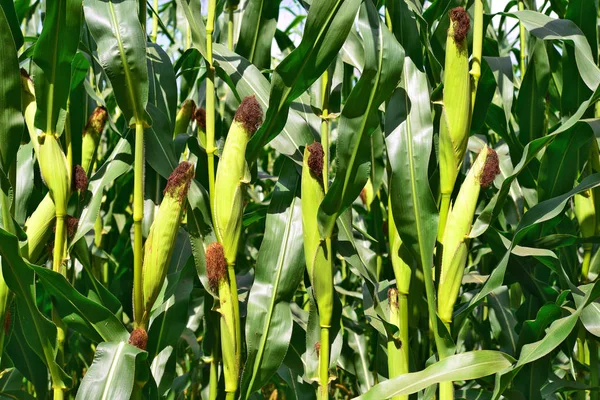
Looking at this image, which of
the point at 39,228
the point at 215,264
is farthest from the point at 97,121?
the point at 215,264

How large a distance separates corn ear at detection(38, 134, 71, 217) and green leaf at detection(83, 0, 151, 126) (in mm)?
208

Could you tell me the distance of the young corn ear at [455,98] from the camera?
4.70 ft

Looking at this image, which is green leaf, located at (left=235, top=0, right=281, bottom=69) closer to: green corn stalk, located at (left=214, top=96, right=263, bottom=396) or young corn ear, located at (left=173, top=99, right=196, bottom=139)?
young corn ear, located at (left=173, top=99, right=196, bottom=139)

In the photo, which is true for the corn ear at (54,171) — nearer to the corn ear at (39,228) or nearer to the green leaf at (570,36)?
the corn ear at (39,228)

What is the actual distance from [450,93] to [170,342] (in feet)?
3.01

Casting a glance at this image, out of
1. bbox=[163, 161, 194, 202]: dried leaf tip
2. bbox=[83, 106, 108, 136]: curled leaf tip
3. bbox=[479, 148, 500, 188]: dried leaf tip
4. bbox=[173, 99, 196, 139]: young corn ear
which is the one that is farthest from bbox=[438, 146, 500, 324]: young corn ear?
bbox=[83, 106, 108, 136]: curled leaf tip

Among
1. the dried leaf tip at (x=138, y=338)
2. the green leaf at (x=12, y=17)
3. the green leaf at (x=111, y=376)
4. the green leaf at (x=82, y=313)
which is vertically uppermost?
the green leaf at (x=12, y=17)

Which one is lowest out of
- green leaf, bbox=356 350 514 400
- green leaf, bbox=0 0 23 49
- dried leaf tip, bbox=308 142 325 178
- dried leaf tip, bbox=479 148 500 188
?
green leaf, bbox=356 350 514 400

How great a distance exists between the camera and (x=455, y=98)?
1.45 m

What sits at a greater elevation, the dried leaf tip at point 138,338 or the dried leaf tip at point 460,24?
the dried leaf tip at point 460,24

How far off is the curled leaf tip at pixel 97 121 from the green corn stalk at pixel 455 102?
917mm

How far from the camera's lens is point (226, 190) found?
1.46 m

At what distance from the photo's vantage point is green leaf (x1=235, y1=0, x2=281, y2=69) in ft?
5.65

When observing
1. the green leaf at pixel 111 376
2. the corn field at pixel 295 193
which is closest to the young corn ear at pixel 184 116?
the corn field at pixel 295 193
